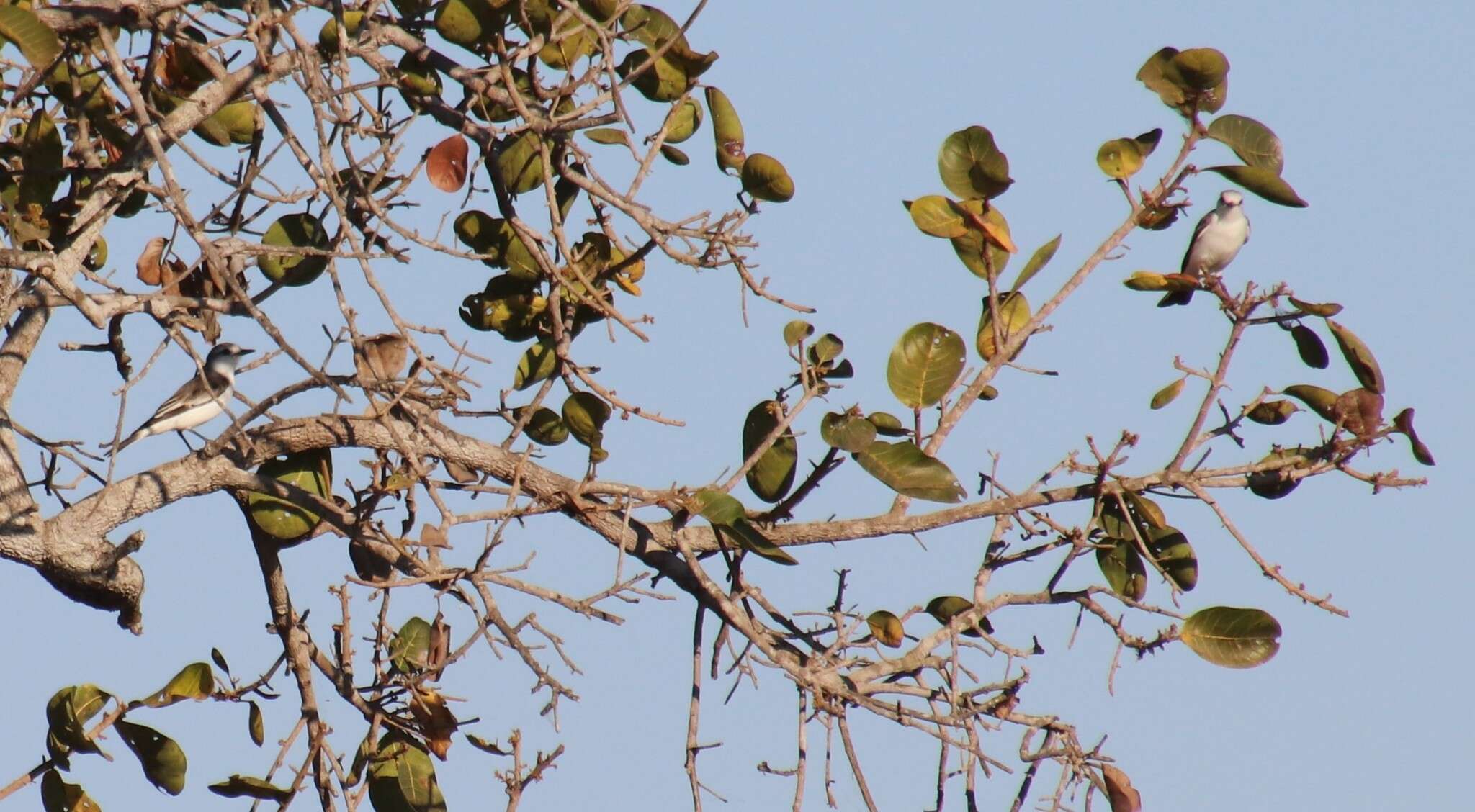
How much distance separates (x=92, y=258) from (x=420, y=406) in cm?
124

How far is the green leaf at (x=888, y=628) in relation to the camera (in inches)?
143

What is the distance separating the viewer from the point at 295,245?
13.4ft

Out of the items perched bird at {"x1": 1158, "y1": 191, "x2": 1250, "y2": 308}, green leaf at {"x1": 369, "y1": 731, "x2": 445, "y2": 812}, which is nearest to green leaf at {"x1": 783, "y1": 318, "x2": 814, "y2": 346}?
green leaf at {"x1": 369, "y1": 731, "x2": 445, "y2": 812}

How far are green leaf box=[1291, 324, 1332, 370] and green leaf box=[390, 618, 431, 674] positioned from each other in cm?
239

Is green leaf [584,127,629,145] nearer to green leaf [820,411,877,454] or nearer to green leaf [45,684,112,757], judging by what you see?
green leaf [820,411,877,454]

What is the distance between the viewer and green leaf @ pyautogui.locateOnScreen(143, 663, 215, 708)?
3.60 m

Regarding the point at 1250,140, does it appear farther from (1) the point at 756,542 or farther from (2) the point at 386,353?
(2) the point at 386,353

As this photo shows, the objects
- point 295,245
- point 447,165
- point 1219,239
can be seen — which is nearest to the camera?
point 447,165

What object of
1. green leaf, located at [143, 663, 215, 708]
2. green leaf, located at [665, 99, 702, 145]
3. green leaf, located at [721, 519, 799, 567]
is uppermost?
green leaf, located at [665, 99, 702, 145]

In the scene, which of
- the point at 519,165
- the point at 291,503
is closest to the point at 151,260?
the point at 291,503

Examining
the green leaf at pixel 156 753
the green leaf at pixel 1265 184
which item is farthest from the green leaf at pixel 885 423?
the green leaf at pixel 156 753

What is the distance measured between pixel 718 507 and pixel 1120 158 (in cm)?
131

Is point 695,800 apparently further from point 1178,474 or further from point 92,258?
point 92,258

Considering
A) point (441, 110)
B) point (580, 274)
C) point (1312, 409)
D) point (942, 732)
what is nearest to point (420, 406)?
point (580, 274)
